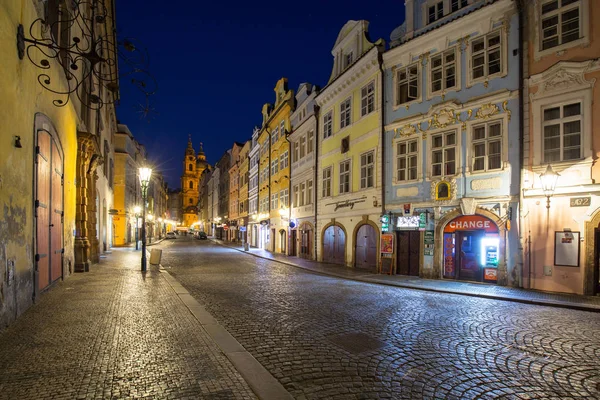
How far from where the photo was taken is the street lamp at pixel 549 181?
559 inches

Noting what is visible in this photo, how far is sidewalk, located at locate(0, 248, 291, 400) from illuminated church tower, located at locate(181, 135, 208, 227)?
135m

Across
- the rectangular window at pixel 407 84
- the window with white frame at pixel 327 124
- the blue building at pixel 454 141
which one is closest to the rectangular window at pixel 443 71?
the blue building at pixel 454 141

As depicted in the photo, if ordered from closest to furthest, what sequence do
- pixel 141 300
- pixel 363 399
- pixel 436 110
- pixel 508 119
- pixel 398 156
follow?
pixel 363 399 < pixel 141 300 < pixel 508 119 < pixel 436 110 < pixel 398 156

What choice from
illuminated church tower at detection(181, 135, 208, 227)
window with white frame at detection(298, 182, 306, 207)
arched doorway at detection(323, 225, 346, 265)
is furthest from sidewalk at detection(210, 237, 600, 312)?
illuminated church tower at detection(181, 135, 208, 227)

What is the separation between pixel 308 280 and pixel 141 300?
24.6 ft

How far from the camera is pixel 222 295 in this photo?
41.3 ft

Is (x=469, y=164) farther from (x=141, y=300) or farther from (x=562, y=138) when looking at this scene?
(x=141, y=300)

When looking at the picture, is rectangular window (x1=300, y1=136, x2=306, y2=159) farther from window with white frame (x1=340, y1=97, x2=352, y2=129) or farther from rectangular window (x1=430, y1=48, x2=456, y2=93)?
rectangular window (x1=430, y1=48, x2=456, y2=93)

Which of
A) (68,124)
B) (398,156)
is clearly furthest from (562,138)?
(68,124)

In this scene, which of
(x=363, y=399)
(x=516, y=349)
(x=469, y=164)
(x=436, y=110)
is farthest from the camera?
(x=436, y=110)

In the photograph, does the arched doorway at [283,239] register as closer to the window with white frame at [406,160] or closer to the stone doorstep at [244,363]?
the window with white frame at [406,160]

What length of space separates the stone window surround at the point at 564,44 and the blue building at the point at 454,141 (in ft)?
2.35

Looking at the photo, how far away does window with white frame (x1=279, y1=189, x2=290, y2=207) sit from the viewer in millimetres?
35769

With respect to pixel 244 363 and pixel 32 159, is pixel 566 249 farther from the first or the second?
pixel 32 159
